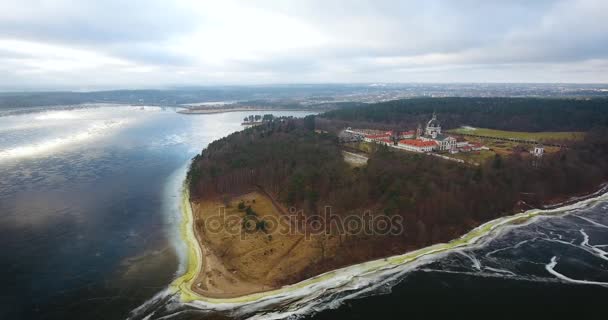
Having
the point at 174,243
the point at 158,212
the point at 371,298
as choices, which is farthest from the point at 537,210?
the point at 158,212

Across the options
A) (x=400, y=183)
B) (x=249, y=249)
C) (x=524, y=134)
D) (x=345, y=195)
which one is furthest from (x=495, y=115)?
(x=249, y=249)

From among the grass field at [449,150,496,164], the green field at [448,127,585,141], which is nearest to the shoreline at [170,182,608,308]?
the grass field at [449,150,496,164]

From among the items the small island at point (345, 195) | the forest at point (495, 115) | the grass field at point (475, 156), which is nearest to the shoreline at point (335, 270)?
the small island at point (345, 195)

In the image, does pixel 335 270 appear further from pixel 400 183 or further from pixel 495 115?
pixel 495 115

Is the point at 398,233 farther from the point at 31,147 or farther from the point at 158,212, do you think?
the point at 31,147

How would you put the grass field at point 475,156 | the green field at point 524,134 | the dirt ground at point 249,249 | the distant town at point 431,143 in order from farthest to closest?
the green field at point 524,134
the distant town at point 431,143
the grass field at point 475,156
the dirt ground at point 249,249

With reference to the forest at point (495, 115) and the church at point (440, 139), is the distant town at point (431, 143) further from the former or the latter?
the forest at point (495, 115)
